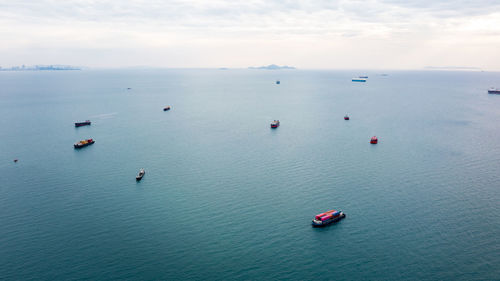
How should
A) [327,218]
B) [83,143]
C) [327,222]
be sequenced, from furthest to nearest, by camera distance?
1. [83,143]
2. [327,218]
3. [327,222]

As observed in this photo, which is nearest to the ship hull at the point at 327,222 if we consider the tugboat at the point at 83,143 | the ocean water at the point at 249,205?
the ocean water at the point at 249,205

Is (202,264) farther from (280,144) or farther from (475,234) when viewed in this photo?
(280,144)

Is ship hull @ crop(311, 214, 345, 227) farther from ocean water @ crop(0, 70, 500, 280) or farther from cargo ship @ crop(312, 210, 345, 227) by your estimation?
ocean water @ crop(0, 70, 500, 280)

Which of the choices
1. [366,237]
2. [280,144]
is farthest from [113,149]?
[366,237]

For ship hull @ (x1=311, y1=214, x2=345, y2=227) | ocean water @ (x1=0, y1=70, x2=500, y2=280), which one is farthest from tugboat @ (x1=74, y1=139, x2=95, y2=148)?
ship hull @ (x1=311, y1=214, x2=345, y2=227)

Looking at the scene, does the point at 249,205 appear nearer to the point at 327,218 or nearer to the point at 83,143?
the point at 327,218

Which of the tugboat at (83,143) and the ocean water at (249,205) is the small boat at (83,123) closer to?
the ocean water at (249,205)

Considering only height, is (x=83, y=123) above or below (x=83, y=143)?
above

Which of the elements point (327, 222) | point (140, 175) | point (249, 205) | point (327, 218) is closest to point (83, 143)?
point (140, 175)
